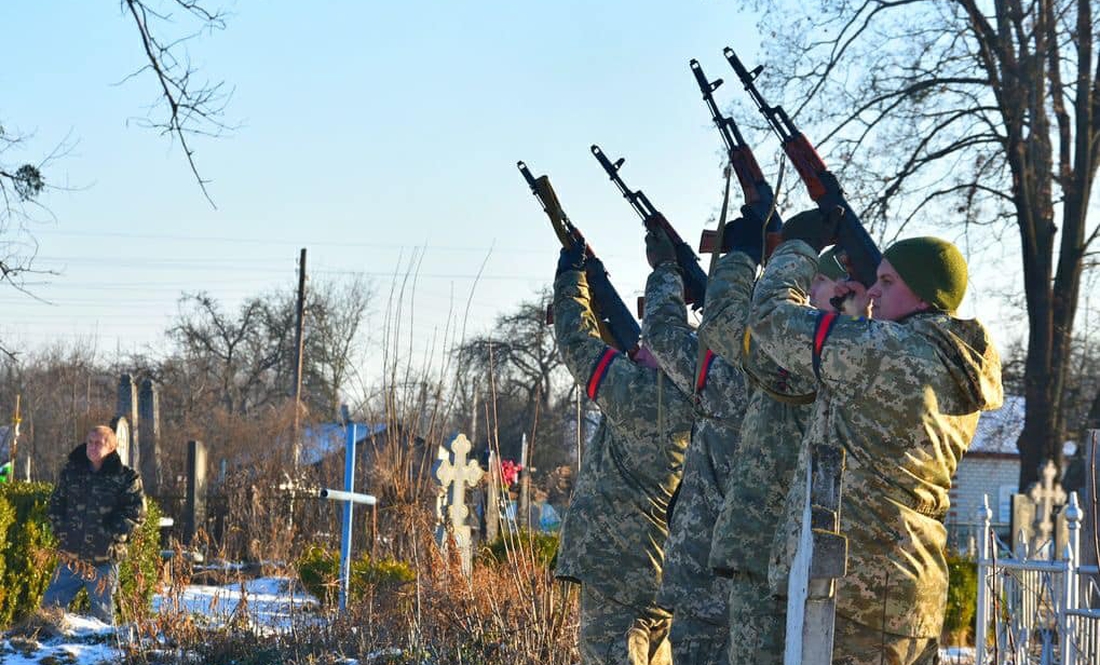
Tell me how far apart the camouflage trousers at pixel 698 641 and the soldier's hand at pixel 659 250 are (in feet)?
4.40

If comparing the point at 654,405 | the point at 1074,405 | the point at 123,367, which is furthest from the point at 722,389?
the point at 123,367

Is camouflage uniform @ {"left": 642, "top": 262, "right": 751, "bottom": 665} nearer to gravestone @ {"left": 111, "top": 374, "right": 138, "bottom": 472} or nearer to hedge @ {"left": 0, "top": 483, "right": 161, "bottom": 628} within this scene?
hedge @ {"left": 0, "top": 483, "right": 161, "bottom": 628}

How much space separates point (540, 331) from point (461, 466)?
20.5 meters

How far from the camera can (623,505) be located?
5172 mm

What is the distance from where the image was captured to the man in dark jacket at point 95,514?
32.1ft

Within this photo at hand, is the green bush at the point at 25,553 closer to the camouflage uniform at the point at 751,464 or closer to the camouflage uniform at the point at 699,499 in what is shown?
the camouflage uniform at the point at 699,499

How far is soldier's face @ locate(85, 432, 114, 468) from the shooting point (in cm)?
997

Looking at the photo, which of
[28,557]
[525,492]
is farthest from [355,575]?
[525,492]

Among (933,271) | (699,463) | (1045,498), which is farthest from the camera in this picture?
(1045,498)

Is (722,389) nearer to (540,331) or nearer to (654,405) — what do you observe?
(654,405)

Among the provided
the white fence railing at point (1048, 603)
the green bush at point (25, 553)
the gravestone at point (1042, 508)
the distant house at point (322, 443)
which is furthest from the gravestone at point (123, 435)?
the gravestone at point (1042, 508)

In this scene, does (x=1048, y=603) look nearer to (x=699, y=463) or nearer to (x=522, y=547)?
(x=522, y=547)

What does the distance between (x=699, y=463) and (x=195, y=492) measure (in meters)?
11.8

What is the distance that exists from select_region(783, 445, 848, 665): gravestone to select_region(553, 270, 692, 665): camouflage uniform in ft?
7.22
